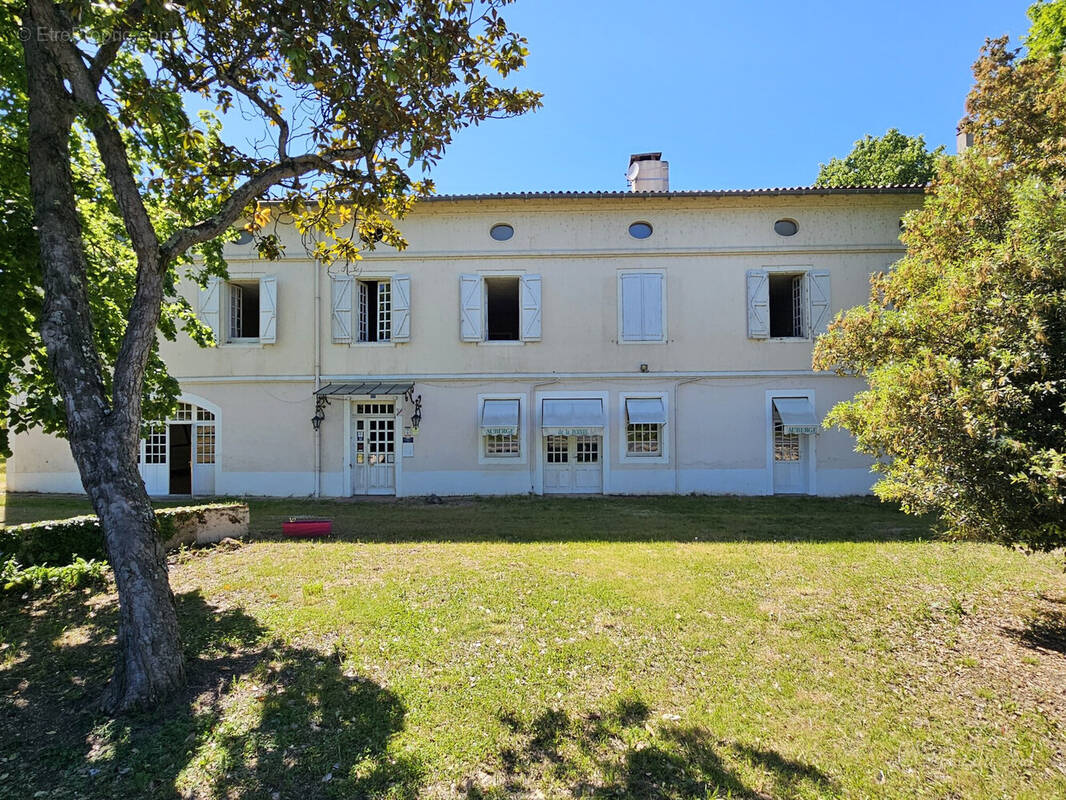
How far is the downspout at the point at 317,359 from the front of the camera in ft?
43.8

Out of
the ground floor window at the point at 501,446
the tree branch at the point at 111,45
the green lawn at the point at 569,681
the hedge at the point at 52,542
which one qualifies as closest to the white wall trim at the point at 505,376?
the ground floor window at the point at 501,446

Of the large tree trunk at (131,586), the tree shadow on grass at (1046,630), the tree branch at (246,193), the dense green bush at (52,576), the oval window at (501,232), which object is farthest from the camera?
the oval window at (501,232)

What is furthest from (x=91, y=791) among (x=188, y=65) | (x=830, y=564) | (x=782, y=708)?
(x=830, y=564)

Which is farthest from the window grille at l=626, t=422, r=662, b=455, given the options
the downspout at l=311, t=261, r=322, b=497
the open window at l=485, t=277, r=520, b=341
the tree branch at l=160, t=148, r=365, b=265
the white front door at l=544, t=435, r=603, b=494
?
the tree branch at l=160, t=148, r=365, b=265

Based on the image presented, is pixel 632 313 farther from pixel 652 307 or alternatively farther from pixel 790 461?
pixel 790 461

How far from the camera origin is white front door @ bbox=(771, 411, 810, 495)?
13156mm

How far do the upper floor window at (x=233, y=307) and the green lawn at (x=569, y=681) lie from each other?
26.4 ft

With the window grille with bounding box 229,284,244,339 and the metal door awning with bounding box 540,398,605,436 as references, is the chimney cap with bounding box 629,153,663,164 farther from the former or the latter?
the window grille with bounding box 229,284,244,339

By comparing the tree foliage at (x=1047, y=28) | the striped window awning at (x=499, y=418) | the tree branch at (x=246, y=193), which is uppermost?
the tree foliage at (x=1047, y=28)

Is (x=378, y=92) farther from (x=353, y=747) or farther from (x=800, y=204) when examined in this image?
(x=800, y=204)

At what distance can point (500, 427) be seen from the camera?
42.3 ft

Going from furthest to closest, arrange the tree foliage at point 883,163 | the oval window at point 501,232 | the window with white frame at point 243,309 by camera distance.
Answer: the tree foliage at point 883,163
the window with white frame at point 243,309
the oval window at point 501,232

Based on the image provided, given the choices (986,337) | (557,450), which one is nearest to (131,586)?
(986,337)

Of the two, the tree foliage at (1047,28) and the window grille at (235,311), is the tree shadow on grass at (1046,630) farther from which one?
the window grille at (235,311)
